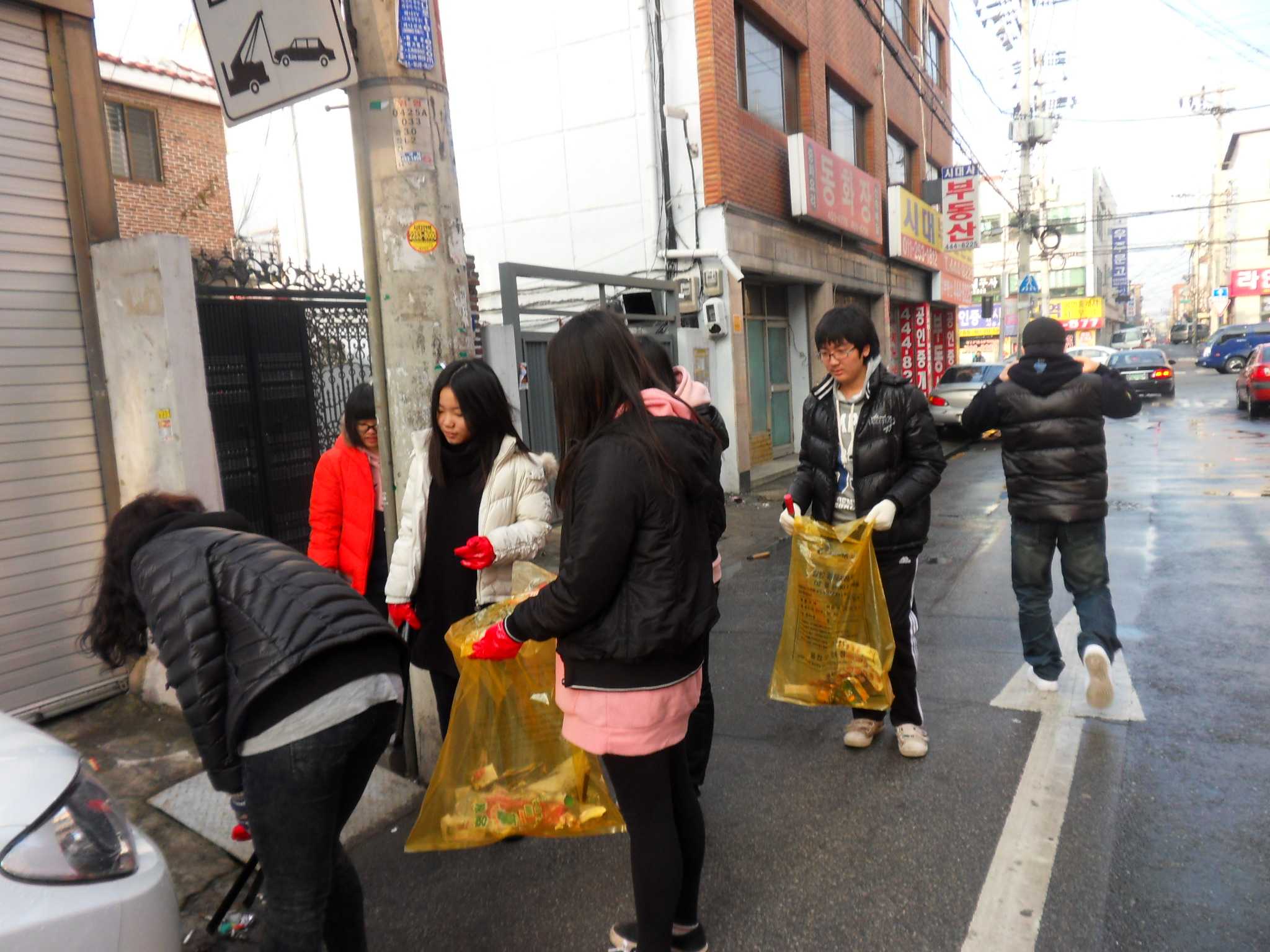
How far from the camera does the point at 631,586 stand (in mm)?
2119

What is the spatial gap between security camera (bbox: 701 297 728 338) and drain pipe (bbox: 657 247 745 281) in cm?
38

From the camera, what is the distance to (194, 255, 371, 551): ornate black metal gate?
219 inches

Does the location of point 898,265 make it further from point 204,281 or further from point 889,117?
point 204,281

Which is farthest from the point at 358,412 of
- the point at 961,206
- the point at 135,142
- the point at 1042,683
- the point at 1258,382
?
the point at 961,206

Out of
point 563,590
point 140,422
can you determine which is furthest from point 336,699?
point 140,422

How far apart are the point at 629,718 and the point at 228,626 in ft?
3.22

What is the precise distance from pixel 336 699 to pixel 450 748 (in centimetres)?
83

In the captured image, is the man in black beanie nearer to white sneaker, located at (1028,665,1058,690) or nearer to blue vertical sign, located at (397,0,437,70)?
white sneaker, located at (1028,665,1058,690)

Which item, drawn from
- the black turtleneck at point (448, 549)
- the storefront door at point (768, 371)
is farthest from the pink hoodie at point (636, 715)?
the storefront door at point (768, 371)

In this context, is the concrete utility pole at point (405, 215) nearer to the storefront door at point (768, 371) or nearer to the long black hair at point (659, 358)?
the long black hair at point (659, 358)

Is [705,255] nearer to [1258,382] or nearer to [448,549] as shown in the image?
[448,549]

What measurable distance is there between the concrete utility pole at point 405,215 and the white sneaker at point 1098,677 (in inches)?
125

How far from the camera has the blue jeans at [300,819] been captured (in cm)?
198

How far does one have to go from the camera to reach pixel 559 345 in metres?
2.21
